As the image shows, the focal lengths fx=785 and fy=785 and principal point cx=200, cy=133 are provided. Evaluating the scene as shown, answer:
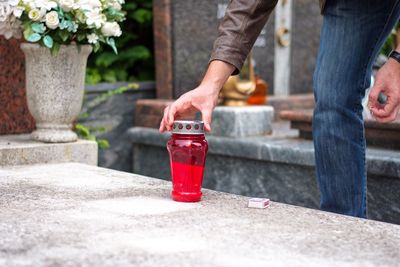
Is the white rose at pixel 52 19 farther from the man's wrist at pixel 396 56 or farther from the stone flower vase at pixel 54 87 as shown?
the man's wrist at pixel 396 56

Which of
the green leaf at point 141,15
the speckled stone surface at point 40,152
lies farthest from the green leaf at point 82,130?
the green leaf at point 141,15

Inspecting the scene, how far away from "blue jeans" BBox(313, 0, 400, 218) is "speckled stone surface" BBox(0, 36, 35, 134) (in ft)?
6.52

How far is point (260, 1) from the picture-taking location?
2857 mm

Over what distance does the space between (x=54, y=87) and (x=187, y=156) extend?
4.70 feet

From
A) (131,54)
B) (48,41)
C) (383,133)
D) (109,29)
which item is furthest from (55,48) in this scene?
(131,54)

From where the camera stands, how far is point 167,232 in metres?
2.33

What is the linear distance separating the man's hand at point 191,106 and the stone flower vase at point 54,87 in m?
1.34

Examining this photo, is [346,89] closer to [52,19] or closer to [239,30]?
[239,30]

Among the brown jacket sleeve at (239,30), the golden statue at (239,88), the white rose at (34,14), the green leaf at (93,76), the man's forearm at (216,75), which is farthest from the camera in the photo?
the green leaf at (93,76)

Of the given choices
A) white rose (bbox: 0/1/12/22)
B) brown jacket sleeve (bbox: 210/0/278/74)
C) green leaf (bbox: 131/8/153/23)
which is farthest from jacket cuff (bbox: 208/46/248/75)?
green leaf (bbox: 131/8/153/23)

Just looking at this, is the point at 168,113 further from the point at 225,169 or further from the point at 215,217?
the point at 225,169

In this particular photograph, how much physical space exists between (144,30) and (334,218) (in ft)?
12.7

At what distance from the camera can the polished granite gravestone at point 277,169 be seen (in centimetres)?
392

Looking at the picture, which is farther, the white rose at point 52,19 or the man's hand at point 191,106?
the white rose at point 52,19
